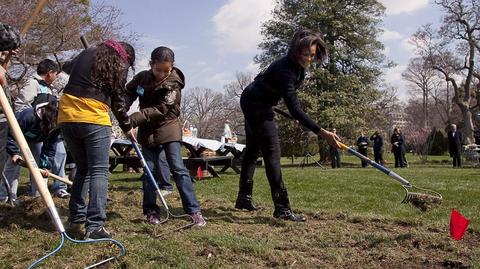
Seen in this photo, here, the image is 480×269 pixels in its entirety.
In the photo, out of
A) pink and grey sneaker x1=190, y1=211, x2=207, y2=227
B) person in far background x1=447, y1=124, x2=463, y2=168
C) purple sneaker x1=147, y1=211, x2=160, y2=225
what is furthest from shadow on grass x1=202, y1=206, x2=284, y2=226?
person in far background x1=447, y1=124, x2=463, y2=168

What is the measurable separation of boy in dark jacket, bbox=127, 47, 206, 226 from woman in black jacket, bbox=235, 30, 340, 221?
2.44ft

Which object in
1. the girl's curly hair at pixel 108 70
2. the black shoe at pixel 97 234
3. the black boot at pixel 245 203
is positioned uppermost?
the girl's curly hair at pixel 108 70

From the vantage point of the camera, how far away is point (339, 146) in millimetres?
4457

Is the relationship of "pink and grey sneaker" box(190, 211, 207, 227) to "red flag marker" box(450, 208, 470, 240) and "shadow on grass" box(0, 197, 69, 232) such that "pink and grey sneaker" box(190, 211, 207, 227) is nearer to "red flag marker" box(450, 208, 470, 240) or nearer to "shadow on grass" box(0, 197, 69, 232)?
"shadow on grass" box(0, 197, 69, 232)

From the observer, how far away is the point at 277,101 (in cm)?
479

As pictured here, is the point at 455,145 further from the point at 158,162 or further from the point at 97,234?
the point at 97,234

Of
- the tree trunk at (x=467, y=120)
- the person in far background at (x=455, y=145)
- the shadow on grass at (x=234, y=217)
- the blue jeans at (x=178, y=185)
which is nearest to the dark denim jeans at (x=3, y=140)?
the blue jeans at (x=178, y=185)

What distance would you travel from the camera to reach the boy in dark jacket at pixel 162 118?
4.36m

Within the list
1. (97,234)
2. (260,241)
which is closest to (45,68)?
(97,234)

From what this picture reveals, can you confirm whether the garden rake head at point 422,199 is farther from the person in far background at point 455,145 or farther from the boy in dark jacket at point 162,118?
the person in far background at point 455,145

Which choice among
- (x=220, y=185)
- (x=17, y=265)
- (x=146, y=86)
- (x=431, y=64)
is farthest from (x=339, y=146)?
(x=431, y=64)

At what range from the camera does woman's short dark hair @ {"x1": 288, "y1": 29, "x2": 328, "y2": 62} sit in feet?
14.4

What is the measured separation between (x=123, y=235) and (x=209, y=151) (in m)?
6.84

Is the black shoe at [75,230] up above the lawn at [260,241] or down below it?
above
